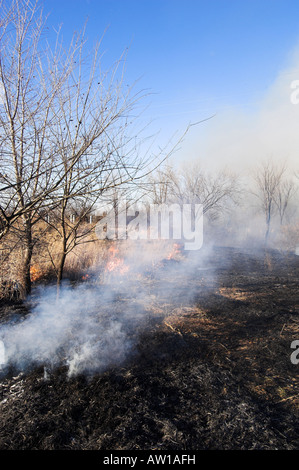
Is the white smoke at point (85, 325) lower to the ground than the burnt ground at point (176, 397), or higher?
higher

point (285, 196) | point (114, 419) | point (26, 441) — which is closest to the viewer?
point (26, 441)

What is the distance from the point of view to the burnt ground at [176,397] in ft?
6.51

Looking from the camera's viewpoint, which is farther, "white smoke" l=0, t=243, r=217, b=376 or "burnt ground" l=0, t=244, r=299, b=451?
"white smoke" l=0, t=243, r=217, b=376

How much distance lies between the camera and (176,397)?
98.0 inches

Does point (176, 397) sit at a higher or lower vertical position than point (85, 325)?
lower

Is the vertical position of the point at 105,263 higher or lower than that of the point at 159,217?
lower

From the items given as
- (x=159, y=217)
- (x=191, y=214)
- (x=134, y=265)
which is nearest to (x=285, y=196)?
(x=191, y=214)

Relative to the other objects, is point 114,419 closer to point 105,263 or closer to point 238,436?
point 238,436

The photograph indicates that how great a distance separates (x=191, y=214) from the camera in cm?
1742

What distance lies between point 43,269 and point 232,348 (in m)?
5.94

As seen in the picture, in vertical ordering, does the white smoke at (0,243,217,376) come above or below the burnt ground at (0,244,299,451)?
above

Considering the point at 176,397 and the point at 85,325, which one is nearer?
the point at 176,397

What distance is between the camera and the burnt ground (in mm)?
1985
